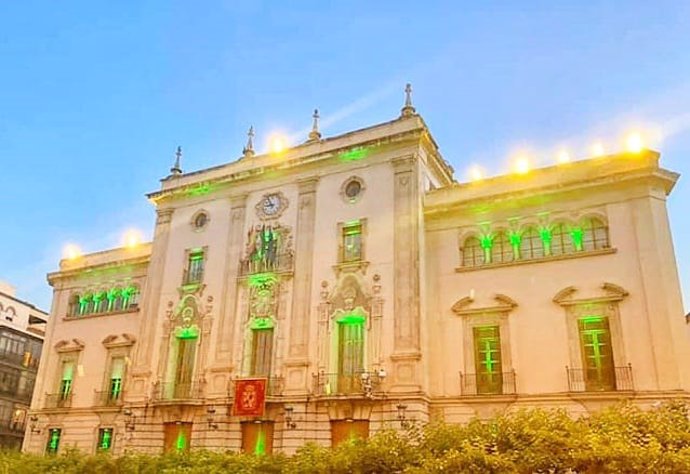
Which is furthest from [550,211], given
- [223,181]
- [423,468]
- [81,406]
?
[81,406]

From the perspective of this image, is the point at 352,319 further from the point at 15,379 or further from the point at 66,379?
the point at 15,379

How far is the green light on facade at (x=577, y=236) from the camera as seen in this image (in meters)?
20.6

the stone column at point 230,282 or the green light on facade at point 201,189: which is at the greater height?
the green light on facade at point 201,189

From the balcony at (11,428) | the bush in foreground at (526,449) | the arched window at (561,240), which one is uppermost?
the arched window at (561,240)

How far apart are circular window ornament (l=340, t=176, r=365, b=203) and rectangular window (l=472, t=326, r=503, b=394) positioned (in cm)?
722

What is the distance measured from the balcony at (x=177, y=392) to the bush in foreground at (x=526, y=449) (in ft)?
30.3

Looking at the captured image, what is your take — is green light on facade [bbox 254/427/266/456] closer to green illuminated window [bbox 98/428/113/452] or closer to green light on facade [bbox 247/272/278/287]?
green light on facade [bbox 247/272/278/287]

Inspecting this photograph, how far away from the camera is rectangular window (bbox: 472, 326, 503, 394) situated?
66.5 feet

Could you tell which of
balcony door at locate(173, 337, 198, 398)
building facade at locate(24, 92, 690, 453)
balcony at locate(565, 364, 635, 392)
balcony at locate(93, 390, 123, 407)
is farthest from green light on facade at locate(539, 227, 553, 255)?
balcony at locate(93, 390, 123, 407)

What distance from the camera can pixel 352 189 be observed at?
82.1 feet

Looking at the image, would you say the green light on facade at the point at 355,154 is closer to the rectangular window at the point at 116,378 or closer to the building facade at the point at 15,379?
the rectangular window at the point at 116,378

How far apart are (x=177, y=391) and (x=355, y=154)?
12.1 m

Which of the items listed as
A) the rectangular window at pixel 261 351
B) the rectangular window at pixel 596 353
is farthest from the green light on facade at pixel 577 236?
the rectangular window at pixel 261 351

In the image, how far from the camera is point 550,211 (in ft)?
70.0
